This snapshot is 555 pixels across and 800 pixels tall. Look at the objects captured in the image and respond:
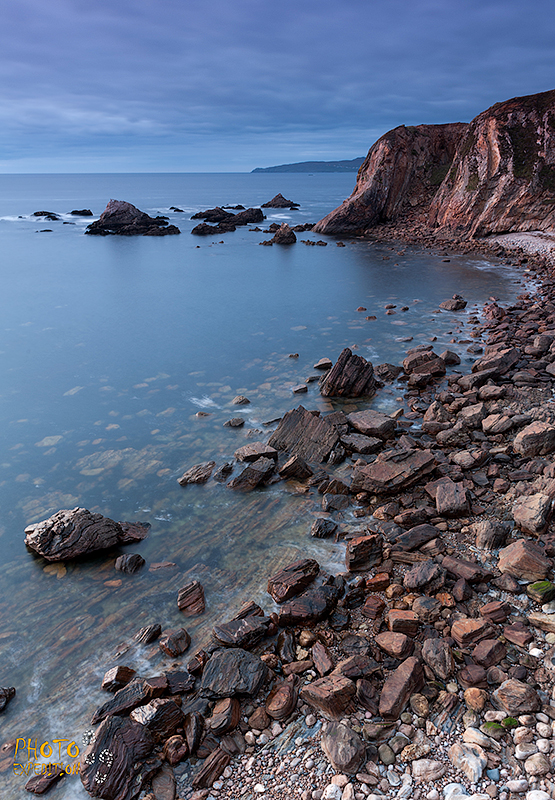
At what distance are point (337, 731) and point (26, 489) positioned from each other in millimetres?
12015

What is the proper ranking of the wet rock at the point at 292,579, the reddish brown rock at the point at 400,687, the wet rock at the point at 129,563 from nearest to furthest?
the reddish brown rock at the point at 400,687 < the wet rock at the point at 292,579 < the wet rock at the point at 129,563

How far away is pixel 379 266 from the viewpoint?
51531 mm

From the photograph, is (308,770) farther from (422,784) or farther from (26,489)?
(26,489)

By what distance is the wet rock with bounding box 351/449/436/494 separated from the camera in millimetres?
13305

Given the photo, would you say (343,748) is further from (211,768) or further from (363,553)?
(363,553)

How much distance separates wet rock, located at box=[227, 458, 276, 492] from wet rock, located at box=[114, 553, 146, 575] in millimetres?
3646

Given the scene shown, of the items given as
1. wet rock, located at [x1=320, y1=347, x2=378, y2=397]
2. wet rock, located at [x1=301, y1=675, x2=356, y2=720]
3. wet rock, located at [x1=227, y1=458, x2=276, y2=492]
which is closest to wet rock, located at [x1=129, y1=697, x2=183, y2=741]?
wet rock, located at [x1=301, y1=675, x2=356, y2=720]

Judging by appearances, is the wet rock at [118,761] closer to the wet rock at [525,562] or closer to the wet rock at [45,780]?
the wet rock at [45,780]

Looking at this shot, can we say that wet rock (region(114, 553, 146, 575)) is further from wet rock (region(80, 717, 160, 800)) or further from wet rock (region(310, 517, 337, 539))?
wet rock (region(310, 517, 337, 539))

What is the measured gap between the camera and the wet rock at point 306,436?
52.0ft

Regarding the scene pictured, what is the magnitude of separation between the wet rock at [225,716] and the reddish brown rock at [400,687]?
7.41 feet

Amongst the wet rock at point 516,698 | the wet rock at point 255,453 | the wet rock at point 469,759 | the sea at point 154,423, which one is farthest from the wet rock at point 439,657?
the wet rock at point 255,453

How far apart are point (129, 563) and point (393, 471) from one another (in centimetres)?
733

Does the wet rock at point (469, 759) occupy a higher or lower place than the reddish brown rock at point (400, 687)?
higher
